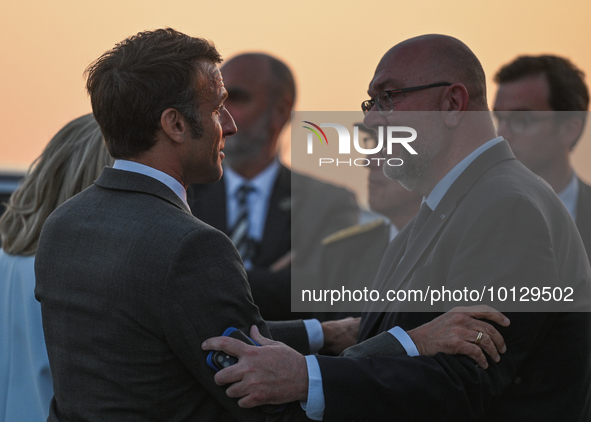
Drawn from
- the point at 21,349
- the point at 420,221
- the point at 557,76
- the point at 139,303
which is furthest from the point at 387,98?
the point at 557,76

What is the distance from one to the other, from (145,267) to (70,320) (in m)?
0.31

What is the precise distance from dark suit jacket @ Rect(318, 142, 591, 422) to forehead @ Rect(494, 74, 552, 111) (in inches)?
93.7

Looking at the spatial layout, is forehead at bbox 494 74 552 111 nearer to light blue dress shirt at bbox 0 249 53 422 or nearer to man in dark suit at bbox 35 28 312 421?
man in dark suit at bbox 35 28 312 421

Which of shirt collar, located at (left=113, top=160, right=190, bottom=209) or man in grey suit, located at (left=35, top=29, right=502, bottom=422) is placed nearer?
man in grey suit, located at (left=35, top=29, right=502, bottom=422)

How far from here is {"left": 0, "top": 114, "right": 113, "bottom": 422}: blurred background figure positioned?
102 inches

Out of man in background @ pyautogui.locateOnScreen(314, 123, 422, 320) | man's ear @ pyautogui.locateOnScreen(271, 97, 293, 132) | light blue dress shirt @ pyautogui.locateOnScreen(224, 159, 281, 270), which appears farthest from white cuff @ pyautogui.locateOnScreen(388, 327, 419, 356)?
man's ear @ pyautogui.locateOnScreen(271, 97, 293, 132)

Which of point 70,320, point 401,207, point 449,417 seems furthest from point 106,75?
point 401,207

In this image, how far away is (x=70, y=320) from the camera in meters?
1.92

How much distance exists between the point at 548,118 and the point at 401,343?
2884mm

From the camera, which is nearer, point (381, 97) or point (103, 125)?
point (103, 125)

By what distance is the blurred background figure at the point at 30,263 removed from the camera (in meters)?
2.59

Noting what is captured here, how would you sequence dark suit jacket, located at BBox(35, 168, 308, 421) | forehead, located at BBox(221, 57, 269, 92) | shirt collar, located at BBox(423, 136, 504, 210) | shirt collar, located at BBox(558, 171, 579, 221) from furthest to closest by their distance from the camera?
1. forehead, located at BBox(221, 57, 269, 92)
2. shirt collar, located at BBox(558, 171, 579, 221)
3. shirt collar, located at BBox(423, 136, 504, 210)
4. dark suit jacket, located at BBox(35, 168, 308, 421)

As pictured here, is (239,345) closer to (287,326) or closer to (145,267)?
(145,267)

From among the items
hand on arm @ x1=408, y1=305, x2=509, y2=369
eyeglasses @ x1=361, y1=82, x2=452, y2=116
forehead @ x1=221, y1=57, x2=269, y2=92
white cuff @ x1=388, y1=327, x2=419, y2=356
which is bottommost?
white cuff @ x1=388, y1=327, x2=419, y2=356
